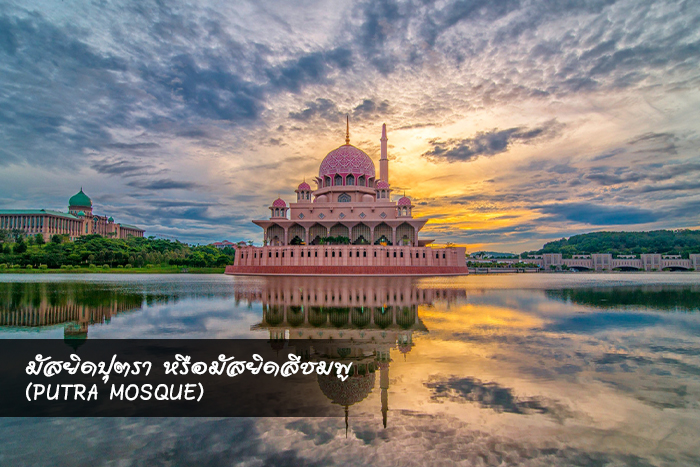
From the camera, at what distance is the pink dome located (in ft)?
171

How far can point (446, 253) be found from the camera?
1790 inches

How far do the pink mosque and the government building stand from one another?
57.4m

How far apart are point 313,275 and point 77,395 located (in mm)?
35356

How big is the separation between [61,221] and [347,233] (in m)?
76.2

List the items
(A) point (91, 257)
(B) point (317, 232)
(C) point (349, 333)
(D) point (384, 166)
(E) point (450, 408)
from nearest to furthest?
(E) point (450, 408)
(C) point (349, 333)
(B) point (317, 232)
(D) point (384, 166)
(A) point (91, 257)

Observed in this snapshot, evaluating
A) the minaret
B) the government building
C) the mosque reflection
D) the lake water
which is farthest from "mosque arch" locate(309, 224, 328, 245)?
the government building

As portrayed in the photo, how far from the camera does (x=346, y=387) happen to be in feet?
19.5

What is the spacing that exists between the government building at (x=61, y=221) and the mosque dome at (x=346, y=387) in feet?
300

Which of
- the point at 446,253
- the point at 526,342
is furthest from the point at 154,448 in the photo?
the point at 446,253

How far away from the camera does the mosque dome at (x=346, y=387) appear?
5492mm

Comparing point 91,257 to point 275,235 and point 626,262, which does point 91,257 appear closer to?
point 275,235

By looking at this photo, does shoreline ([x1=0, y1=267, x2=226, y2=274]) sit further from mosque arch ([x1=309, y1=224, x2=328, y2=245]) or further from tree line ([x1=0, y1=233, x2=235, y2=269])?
mosque arch ([x1=309, y1=224, x2=328, y2=245])

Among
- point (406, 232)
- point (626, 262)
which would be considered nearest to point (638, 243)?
point (626, 262)

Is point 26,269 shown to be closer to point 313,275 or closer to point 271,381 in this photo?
point 313,275
